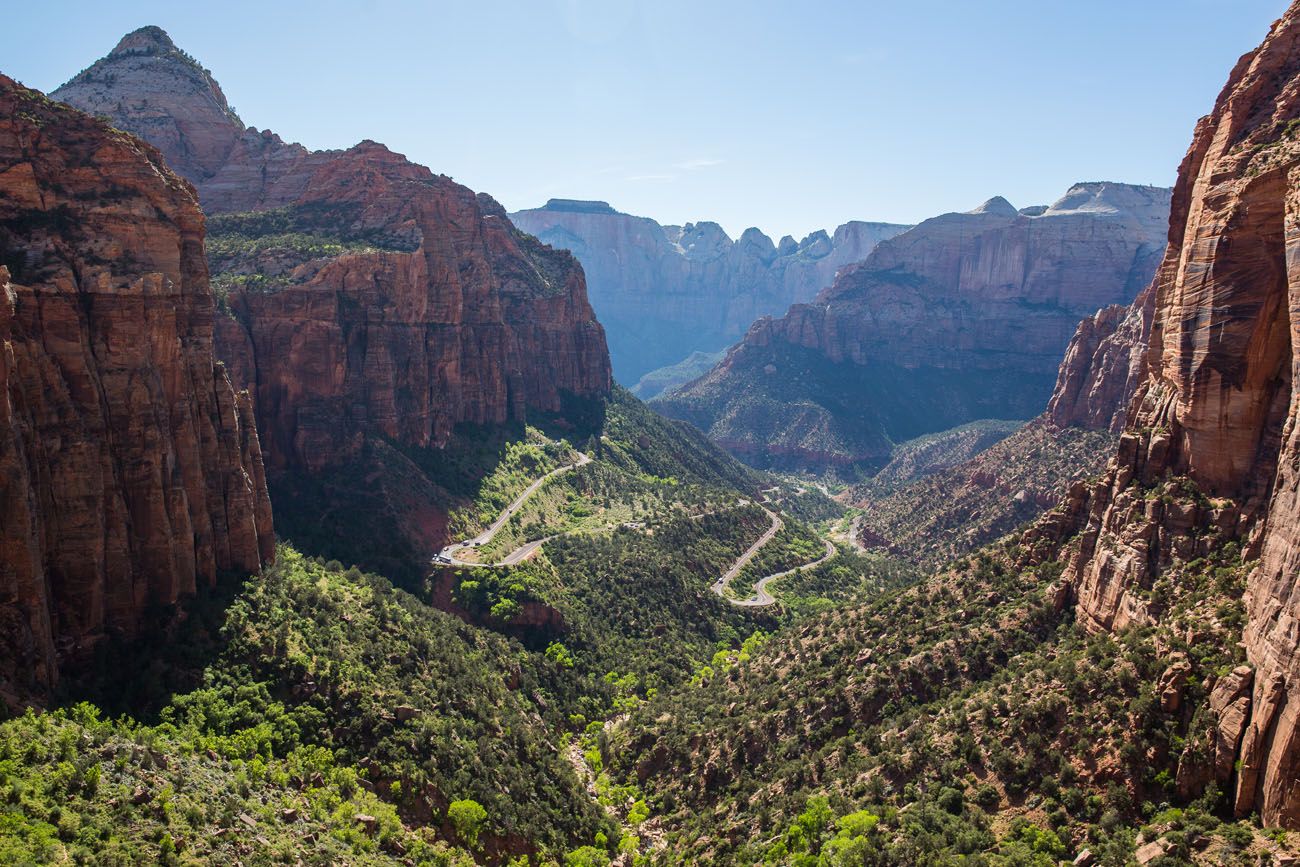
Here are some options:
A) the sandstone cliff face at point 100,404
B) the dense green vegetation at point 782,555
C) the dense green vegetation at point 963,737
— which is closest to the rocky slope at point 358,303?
the sandstone cliff face at point 100,404

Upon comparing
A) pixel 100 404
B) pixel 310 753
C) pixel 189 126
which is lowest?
pixel 310 753

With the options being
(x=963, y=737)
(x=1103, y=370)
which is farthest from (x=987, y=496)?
(x=963, y=737)

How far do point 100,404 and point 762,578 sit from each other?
8635 centimetres

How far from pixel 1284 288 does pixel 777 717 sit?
42079 mm

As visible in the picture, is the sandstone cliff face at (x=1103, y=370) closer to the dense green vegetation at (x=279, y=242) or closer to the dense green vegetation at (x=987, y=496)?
the dense green vegetation at (x=987, y=496)

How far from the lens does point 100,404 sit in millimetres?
50094

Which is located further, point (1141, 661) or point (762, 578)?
point (762, 578)

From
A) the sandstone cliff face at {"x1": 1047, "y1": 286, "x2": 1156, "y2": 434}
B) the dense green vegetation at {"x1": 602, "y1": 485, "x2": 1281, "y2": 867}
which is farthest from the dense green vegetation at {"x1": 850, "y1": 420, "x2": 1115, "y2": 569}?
the dense green vegetation at {"x1": 602, "y1": 485, "x2": 1281, "y2": 867}

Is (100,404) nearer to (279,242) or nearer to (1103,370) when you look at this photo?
(279,242)

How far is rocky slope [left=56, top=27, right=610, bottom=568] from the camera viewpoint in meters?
97.4

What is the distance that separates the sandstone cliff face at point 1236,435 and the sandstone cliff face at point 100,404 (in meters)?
55.9

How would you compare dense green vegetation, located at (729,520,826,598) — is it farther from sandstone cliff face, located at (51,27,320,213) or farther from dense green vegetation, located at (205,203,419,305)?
sandstone cliff face, located at (51,27,320,213)

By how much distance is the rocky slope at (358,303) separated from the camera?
97.4 metres

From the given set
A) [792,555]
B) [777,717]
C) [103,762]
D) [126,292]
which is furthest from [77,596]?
[792,555]
